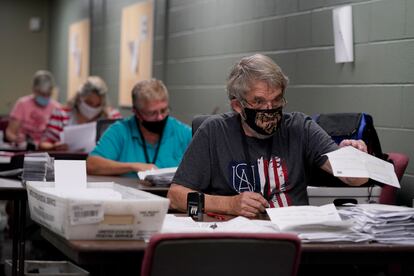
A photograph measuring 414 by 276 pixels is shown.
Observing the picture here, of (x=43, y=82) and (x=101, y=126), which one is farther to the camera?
(x=43, y=82)

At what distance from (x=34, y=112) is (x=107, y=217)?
6.28 metres

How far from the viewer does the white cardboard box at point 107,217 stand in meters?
2.24

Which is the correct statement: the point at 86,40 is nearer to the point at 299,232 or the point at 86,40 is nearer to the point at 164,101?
the point at 164,101

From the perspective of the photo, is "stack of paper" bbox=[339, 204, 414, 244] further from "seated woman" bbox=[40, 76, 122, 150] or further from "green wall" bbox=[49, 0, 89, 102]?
"green wall" bbox=[49, 0, 89, 102]

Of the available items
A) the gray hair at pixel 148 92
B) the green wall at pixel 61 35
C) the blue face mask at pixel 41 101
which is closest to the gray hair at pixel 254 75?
the gray hair at pixel 148 92

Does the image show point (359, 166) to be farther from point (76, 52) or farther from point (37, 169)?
point (76, 52)

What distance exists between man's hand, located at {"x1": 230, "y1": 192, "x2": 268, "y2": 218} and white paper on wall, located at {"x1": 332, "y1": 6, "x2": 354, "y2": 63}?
A: 1651mm

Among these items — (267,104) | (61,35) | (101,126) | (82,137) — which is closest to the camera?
(267,104)

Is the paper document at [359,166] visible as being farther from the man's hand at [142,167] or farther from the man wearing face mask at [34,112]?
the man wearing face mask at [34,112]

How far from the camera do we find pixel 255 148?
3207mm

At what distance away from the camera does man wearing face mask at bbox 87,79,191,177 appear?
4789 millimetres

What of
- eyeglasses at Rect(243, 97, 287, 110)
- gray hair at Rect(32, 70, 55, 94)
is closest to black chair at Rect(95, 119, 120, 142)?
eyeglasses at Rect(243, 97, 287, 110)

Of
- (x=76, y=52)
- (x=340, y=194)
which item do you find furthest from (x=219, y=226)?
(x=76, y=52)

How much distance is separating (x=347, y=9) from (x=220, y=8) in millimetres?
1895
